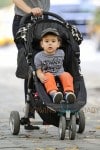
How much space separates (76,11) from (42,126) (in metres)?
11.1

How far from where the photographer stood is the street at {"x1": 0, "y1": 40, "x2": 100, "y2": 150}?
7199 millimetres

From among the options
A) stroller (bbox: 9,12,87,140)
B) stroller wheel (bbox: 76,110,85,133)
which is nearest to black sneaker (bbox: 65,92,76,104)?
stroller (bbox: 9,12,87,140)

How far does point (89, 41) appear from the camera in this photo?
20656 mm

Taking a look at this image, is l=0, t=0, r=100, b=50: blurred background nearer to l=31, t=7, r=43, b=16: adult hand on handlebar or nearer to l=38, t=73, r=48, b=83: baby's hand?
l=31, t=7, r=43, b=16: adult hand on handlebar

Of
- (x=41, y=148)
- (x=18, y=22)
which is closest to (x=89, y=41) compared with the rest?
(x=18, y=22)

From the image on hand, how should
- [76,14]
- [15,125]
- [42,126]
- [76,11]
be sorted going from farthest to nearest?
[76,11] < [76,14] < [42,126] < [15,125]

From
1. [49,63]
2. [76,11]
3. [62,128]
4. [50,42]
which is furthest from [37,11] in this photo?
[76,11]

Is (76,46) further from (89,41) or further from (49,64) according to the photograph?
(89,41)

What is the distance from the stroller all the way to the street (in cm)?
17

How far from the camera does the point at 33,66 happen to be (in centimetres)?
791

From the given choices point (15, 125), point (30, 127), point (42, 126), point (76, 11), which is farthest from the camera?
point (76, 11)

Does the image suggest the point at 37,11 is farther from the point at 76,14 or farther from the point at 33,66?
the point at 76,14

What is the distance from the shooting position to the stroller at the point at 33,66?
7.75 metres

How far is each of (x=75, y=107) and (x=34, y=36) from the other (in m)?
1.02
